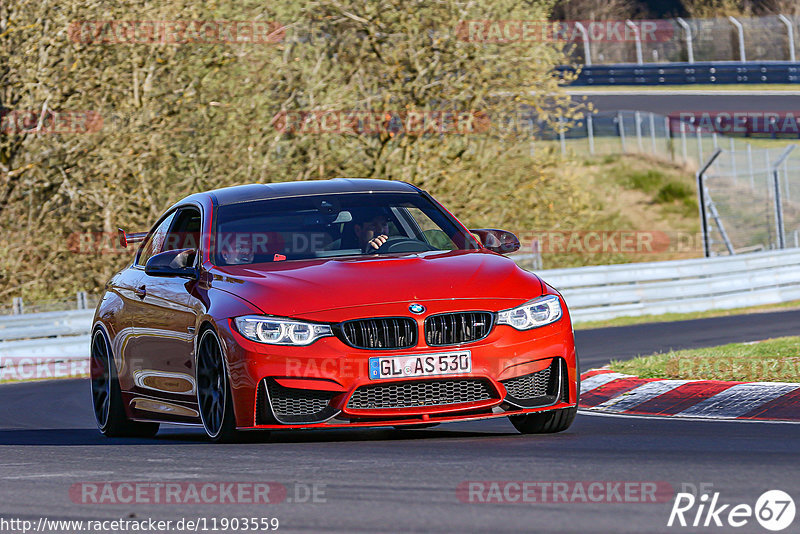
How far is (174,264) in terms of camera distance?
→ 28.2 ft

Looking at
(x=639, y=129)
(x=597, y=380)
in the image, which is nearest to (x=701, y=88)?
(x=639, y=129)

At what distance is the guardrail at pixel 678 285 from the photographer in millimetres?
21969

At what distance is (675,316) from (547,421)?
1471cm

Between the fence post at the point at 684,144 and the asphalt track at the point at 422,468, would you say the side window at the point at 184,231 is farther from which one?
the fence post at the point at 684,144

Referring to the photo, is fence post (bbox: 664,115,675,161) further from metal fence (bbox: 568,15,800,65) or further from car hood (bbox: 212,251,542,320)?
car hood (bbox: 212,251,542,320)

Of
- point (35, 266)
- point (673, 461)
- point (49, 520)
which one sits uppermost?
point (49, 520)

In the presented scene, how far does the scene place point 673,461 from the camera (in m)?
6.38

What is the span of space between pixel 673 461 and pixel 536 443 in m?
1.14

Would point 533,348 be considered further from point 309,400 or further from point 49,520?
point 49,520

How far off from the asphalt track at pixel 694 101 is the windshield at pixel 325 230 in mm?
36428

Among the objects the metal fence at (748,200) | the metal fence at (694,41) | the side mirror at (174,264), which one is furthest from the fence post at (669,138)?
the side mirror at (174,264)

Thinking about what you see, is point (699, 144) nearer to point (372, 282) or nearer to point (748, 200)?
point (748, 200)

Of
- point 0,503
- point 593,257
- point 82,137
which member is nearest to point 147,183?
point 82,137

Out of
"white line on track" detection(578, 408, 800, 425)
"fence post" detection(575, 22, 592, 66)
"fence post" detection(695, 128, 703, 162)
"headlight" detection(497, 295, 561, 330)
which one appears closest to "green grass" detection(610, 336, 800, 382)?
"white line on track" detection(578, 408, 800, 425)
